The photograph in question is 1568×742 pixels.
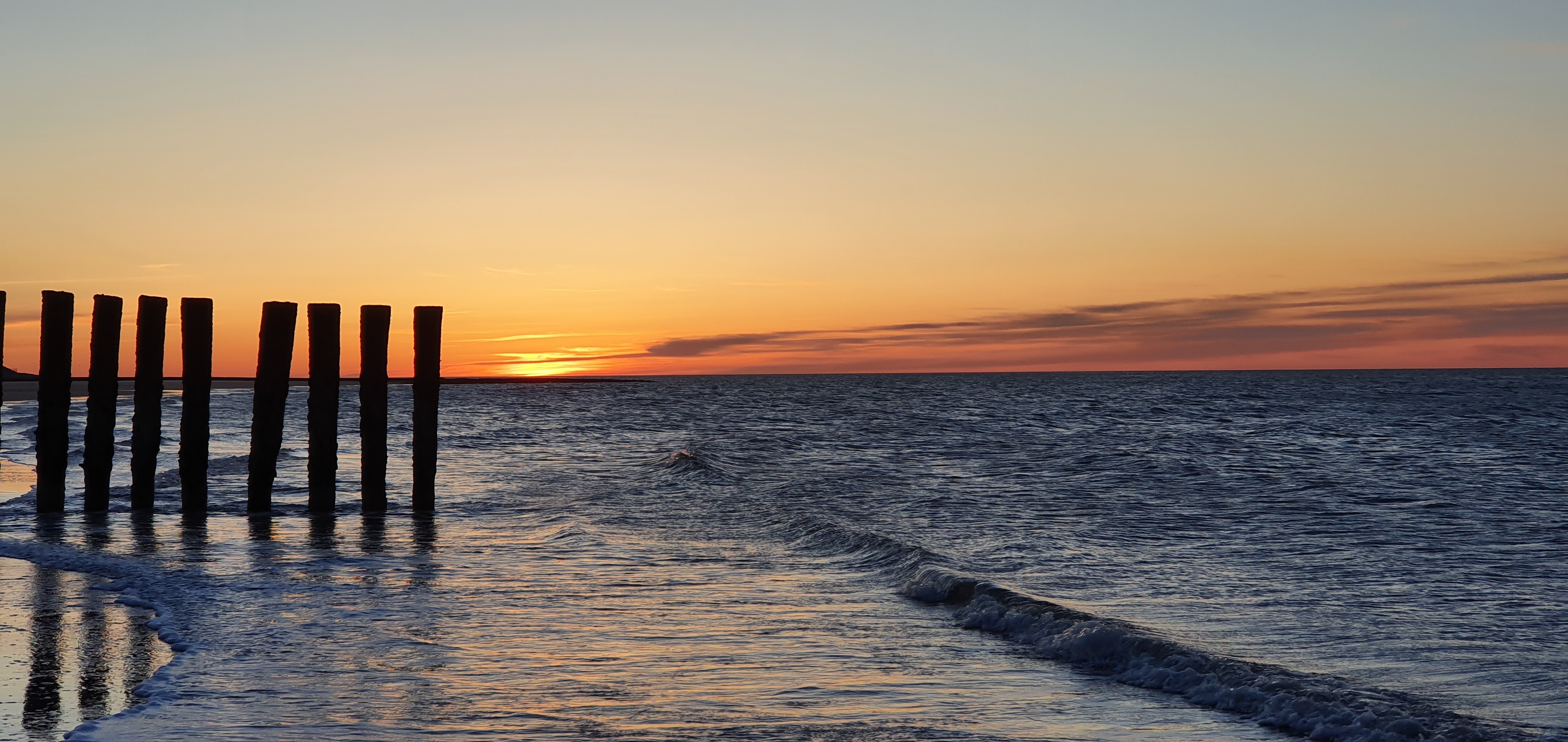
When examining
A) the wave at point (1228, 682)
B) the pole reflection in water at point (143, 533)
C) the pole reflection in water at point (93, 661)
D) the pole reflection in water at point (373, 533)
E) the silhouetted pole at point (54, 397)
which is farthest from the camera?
the silhouetted pole at point (54, 397)

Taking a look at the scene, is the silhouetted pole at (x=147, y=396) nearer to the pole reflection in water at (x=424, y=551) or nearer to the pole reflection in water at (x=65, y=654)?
the pole reflection in water at (x=424, y=551)

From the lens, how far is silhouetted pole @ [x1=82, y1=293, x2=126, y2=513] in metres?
13.5

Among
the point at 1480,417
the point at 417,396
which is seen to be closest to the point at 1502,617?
the point at 417,396

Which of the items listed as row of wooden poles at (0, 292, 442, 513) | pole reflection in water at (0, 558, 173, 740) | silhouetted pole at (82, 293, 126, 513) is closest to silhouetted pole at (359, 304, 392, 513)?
row of wooden poles at (0, 292, 442, 513)

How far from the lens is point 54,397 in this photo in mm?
13523

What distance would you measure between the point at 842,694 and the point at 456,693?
208 centimetres

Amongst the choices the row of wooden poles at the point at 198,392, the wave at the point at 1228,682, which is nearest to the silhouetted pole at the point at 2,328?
the row of wooden poles at the point at 198,392

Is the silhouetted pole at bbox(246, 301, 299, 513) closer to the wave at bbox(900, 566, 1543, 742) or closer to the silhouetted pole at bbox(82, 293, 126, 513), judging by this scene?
the silhouetted pole at bbox(82, 293, 126, 513)

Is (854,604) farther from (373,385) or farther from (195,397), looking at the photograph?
(195,397)

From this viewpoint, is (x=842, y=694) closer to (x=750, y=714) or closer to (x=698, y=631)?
(x=750, y=714)

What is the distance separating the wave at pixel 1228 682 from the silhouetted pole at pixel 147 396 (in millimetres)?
9859

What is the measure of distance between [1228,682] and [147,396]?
1210 centimetres

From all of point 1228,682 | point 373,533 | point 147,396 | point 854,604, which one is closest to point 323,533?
Answer: point 373,533

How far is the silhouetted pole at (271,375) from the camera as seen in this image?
44.5ft
